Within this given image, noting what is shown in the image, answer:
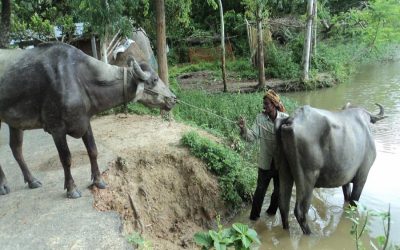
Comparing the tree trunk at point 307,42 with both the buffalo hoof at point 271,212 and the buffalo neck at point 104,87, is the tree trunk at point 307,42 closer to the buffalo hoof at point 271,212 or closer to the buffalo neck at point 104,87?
the buffalo hoof at point 271,212

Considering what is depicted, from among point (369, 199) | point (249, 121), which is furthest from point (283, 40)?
point (369, 199)

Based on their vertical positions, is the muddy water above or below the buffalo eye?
below

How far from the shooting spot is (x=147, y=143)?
714cm

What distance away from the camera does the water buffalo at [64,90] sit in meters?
4.80

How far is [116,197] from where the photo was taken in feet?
17.4

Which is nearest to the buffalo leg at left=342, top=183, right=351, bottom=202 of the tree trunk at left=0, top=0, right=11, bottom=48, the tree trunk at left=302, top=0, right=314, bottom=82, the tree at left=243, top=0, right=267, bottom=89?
the tree trunk at left=0, top=0, right=11, bottom=48

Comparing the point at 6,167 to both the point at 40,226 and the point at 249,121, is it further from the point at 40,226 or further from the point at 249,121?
the point at 249,121

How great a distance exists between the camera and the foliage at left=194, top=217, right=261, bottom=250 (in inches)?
145

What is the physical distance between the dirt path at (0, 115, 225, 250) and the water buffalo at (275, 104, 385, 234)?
1.37 metres

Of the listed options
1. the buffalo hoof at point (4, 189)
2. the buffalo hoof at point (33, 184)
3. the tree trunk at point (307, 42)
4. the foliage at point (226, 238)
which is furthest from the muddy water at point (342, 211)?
the tree trunk at point (307, 42)

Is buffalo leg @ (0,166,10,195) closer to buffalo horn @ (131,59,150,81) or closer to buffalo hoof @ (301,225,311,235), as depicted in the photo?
buffalo horn @ (131,59,150,81)

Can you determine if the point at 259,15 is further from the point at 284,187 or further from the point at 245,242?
the point at 245,242

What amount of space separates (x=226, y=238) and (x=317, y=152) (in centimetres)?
188

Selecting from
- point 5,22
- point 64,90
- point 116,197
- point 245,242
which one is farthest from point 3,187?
point 5,22
